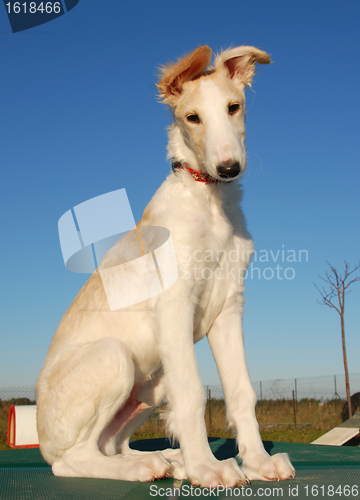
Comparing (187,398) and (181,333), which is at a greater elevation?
(181,333)

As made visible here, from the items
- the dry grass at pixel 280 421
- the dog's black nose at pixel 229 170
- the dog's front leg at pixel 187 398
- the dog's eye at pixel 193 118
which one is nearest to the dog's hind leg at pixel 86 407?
the dog's front leg at pixel 187 398

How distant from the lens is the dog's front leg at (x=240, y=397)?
342cm

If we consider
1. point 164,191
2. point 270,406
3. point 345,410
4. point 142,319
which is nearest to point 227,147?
point 164,191

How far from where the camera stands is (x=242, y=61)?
4.48 m

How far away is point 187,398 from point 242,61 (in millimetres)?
3422

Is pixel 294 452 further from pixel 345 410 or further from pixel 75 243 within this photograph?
pixel 345 410

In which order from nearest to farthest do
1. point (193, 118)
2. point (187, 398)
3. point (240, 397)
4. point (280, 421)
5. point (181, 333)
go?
1. point (187, 398)
2. point (181, 333)
3. point (240, 397)
4. point (193, 118)
5. point (280, 421)

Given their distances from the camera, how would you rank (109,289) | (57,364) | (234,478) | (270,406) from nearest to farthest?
(234,478) → (57,364) → (109,289) → (270,406)

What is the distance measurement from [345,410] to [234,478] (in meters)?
16.1

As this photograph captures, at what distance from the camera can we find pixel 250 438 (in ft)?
12.0

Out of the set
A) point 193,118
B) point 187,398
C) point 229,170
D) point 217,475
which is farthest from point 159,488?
point 193,118

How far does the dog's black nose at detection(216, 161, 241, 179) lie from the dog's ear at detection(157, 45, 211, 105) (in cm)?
124

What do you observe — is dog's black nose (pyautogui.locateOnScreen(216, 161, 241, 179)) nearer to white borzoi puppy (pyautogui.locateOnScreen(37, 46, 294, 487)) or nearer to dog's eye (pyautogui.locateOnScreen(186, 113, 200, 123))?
white borzoi puppy (pyautogui.locateOnScreen(37, 46, 294, 487))

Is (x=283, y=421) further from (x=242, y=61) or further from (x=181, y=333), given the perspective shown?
(x=242, y=61)
